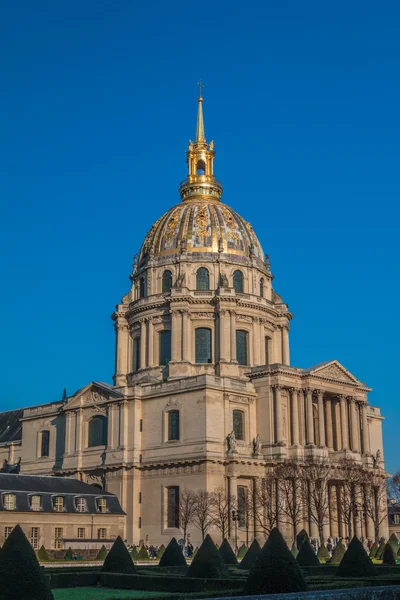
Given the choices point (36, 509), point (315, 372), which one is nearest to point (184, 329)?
point (315, 372)

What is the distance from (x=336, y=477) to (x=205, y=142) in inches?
1719

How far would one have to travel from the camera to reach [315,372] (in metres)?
76.0

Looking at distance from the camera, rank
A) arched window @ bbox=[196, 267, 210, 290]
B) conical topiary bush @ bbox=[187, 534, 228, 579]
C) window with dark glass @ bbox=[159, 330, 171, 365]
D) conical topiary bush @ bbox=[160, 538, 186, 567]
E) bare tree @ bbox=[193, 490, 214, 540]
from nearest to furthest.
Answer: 1. conical topiary bush @ bbox=[187, 534, 228, 579]
2. conical topiary bush @ bbox=[160, 538, 186, 567]
3. bare tree @ bbox=[193, 490, 214, 540]
4. window with dark glass @ bbox=[159, 330, 171, 365]
5. arched window @ bbox=[196, 267, 210, 290]

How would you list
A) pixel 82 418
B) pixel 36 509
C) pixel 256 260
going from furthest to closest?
pixel 256 260 → pixel 82 418 → pixel 36 509

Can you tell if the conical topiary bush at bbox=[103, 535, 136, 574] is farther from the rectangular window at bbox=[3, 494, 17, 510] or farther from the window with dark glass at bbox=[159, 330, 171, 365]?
the window with dark glass at bbox=[159, 330, 171, 365]

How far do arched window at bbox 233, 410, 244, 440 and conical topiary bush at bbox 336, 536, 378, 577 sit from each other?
42.3 meters

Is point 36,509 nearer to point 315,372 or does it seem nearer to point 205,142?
point 315,372

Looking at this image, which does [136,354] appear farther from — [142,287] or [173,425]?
[173,425]

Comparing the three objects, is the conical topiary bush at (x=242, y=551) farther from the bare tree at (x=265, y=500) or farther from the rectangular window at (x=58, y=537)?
the rectangular window at (x=58, y=537)

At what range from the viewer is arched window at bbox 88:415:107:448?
77.7m

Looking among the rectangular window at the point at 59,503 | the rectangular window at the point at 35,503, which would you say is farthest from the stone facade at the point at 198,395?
the rectangular window at the point at 35,503

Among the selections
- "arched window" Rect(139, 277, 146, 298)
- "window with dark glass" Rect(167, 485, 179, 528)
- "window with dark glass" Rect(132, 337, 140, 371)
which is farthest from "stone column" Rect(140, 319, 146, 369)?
"window with dark glass" Rect(167, 485, 179, 528)

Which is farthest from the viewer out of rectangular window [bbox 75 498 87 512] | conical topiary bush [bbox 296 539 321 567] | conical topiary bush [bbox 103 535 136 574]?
rectangular window [bbox 75 498 87 512]

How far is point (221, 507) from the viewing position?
67.2 metres
